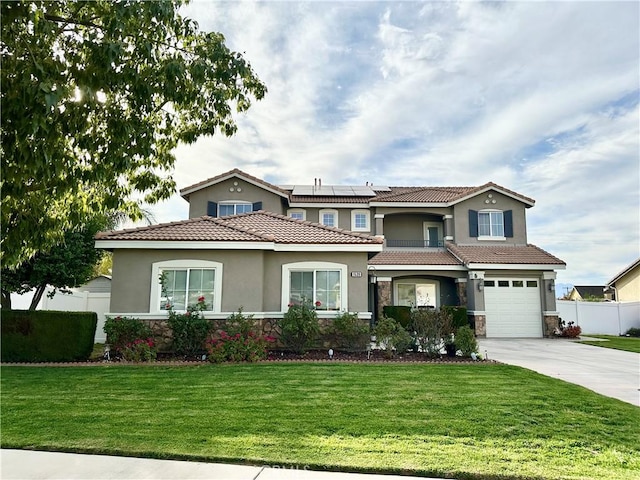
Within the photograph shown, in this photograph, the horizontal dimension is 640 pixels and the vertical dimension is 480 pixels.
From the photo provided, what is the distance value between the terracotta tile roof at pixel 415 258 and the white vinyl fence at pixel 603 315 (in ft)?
32.3

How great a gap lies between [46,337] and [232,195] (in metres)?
13.3

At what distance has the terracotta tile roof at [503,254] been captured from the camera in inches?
849

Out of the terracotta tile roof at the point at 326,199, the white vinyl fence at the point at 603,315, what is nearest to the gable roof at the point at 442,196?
the terracotta tile roof at the point at 326,199

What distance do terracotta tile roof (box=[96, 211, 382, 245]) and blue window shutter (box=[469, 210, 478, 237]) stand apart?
12.2 metres

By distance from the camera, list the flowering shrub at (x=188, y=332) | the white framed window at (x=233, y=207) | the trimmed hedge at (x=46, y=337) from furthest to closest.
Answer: the white framed window at (x=233, y=207), the flowering shrub at (x=188, y=332), the trimmed hedge at (x=46, y=337)

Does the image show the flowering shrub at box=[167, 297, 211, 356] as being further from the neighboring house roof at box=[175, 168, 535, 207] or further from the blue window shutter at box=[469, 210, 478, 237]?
the blue window shutter at box=[469, 210, 478, 237]

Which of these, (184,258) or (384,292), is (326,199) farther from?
(184,258)

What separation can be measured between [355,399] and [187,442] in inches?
131

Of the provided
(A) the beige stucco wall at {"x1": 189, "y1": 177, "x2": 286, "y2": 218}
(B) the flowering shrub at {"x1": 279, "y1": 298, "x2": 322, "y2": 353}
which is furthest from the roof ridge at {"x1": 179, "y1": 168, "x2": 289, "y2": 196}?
(B) the flowering shrub at {"x1": 279, "y1": 298, "x2": 322, "y2": 353}

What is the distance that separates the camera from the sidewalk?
14.6 ft

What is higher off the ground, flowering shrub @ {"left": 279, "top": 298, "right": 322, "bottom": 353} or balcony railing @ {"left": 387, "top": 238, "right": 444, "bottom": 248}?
balcony railing @ {"left": 387, "top": 238, "right": 444, "bottom": 248}

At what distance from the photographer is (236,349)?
11.7 meters

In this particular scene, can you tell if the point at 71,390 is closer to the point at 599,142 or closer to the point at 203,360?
the point at 203,360

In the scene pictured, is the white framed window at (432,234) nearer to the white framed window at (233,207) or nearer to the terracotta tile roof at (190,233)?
the white framed window at (233,207)
